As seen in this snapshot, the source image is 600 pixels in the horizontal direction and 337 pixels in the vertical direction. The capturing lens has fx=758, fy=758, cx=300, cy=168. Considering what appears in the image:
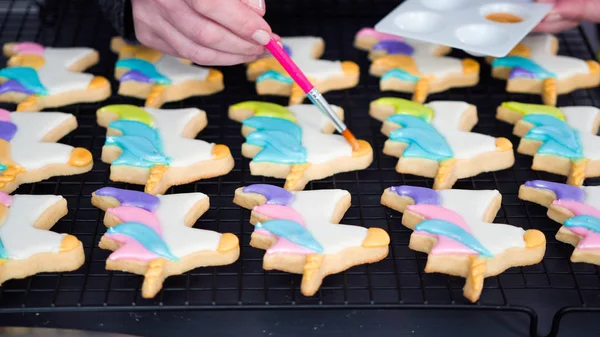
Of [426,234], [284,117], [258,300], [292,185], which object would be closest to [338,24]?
[284,117]

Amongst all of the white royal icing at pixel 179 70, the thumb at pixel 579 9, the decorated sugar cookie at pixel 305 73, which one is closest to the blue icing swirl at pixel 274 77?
the decorated sugar cookie at pixel 305 73

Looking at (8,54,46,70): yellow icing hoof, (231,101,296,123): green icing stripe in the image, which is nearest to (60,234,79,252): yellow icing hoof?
(231,101,296,123): green icing stripe

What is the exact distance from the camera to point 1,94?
1.38 meters

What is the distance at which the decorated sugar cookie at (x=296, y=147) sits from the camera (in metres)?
1.22

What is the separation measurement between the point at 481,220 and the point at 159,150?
1.71 feet

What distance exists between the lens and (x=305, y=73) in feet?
4.68

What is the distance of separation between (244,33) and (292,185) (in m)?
0.25

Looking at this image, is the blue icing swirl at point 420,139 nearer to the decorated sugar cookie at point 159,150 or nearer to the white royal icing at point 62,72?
the decorated sugar cookie at point 159,150

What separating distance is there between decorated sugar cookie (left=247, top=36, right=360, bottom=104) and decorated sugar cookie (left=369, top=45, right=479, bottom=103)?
60 millimetres

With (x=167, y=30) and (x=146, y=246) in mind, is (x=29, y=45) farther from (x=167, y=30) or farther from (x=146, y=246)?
(x=146, y=246)

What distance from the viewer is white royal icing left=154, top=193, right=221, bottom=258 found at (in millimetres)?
1046

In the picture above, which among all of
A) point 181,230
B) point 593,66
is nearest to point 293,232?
point 181,230

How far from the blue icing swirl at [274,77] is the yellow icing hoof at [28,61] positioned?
418 millimetres

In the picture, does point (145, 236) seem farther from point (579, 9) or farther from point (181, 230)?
point (579, 9)
